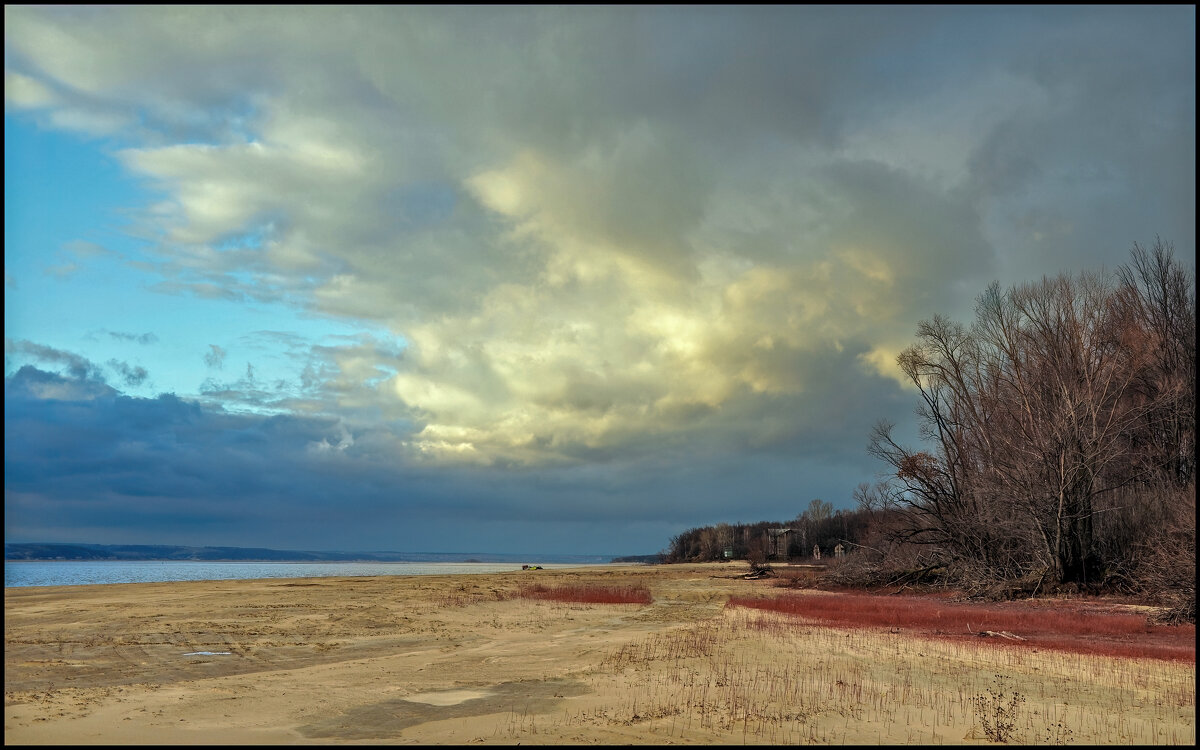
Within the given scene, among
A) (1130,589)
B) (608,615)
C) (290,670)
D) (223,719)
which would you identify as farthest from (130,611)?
(1130,589)

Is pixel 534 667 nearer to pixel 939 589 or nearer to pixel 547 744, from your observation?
pixel 547 744

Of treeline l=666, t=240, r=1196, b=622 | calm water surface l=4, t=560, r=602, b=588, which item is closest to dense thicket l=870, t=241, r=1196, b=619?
treeline l=666, t=240, r=1196, b=622

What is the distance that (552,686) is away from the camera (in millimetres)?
15555

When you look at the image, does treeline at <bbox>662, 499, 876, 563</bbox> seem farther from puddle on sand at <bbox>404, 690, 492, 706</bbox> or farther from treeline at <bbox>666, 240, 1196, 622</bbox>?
puddle on sand at <bbox>404, 690, 492, 706</bbox>

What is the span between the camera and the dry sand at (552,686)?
11922mm

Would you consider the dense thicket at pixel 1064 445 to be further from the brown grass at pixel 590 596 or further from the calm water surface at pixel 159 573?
the calm water surface at pixel 159 573

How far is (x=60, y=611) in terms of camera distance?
95.7ft

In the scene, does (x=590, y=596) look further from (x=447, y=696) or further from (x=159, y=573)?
(x=159, y=573)

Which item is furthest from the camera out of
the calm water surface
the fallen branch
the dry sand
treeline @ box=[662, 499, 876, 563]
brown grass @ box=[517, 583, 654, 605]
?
treeline @ box=[662, 499, 876, 563]

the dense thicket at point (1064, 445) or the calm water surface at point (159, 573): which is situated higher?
the dense thicket at point (1064, 445)

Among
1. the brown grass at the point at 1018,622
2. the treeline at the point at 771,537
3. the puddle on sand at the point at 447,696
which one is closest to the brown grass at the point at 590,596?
the brown grass at the point at 1018,622

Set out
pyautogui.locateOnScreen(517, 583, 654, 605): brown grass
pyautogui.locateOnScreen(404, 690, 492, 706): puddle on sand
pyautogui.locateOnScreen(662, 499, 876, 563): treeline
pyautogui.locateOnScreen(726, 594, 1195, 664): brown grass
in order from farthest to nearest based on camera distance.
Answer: pyautogui.locateOnScreen(662, 499, 876, 563): treeline < pyautogui.locateOnScreen(517, 583, 654, 605): brown grass < pyautogui.locateOnScreen(726, 594, 1195, 664): brown grass < pyautogui.locateOnScreen(404, 690, 492, 706): puddle on sand

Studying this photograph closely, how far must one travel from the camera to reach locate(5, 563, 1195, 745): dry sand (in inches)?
469

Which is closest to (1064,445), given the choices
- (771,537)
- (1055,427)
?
(1055,427)
